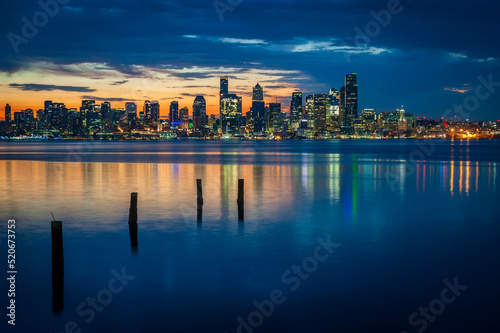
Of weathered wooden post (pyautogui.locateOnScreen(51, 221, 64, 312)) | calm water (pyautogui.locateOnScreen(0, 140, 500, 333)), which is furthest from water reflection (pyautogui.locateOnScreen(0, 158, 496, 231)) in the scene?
weathered wooden post (pyautogui.locateOnScreen(51, 221, 64, 312))

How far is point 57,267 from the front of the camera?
1430 cm

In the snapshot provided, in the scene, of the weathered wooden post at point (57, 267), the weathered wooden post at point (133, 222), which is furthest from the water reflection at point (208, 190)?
the weathered wooden post at point (57, 267)

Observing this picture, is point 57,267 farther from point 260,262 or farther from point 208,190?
point 208,190

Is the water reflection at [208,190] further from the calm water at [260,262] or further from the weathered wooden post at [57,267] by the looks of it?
the weathered wooden post at [57,267]

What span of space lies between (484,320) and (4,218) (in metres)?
24.0

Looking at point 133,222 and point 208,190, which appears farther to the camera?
point 208,190

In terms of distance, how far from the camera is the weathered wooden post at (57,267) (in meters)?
13.8

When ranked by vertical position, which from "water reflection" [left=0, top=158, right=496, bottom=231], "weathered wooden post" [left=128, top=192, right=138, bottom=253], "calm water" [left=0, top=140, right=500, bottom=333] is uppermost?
"weathered wooden post" [left=128, top=192, right=138, bottom=253]

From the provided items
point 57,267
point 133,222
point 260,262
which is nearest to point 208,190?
point 133,222

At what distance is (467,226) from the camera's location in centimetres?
2508

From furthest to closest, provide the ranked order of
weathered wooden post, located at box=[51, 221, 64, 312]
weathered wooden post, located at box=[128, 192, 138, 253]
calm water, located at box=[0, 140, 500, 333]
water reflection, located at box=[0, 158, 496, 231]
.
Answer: water reflection, located at box=[0, 158, 496, 231]
weathered wooden post, located at box=[128, 192, 138, 253]
weathered wooden post, located at box=[51, 221, 64, 312]
calm water, located at box=[0, 140, 500, 333]

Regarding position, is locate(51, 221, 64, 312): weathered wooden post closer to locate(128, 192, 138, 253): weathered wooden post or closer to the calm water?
the calm water

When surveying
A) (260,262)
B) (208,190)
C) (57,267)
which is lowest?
(260,262)

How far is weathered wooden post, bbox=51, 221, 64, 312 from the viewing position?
45.2 feet
